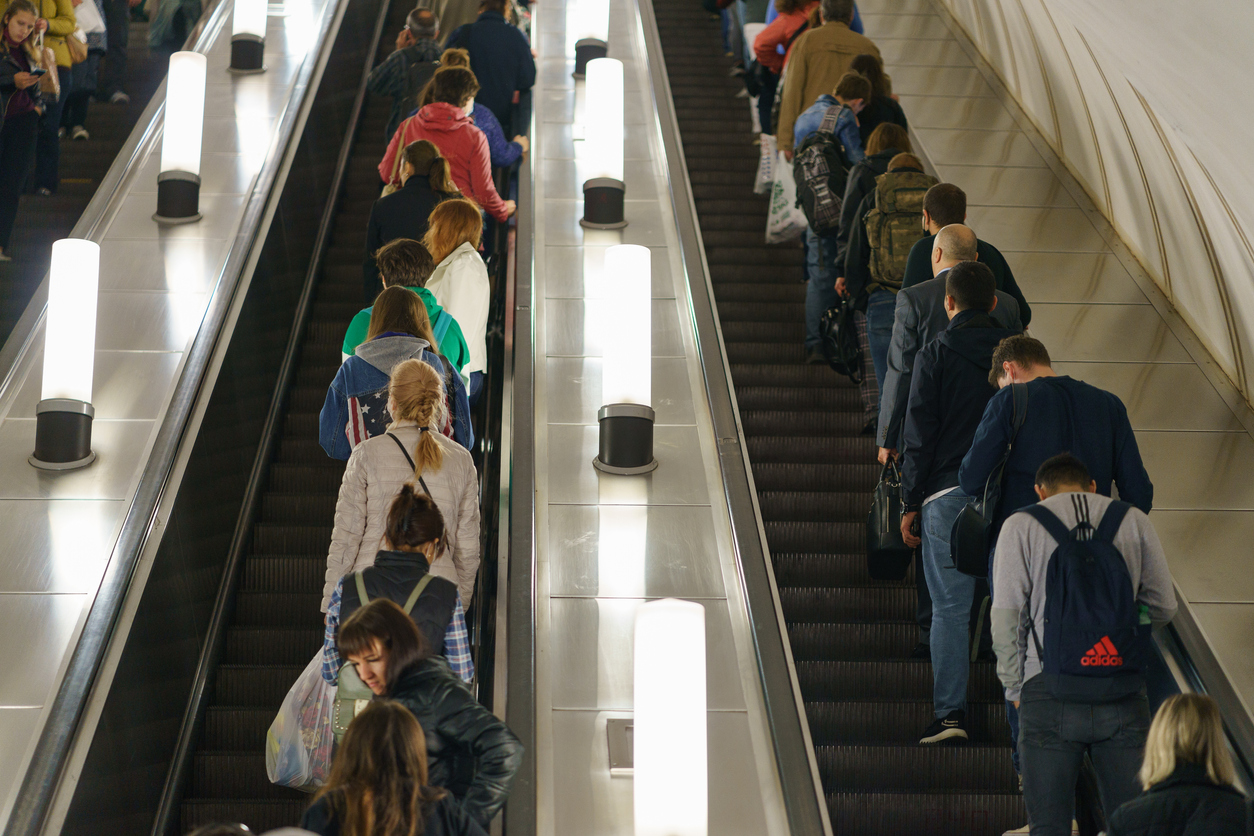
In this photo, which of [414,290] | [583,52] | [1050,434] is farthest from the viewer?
[583,52]

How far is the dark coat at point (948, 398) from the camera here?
4980mm

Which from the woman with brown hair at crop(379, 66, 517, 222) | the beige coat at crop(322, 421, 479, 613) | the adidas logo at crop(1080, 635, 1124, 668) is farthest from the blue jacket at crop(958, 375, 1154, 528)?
the woman with brown hair at crop(379, 66, 517, 222)

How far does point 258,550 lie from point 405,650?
3.67 m

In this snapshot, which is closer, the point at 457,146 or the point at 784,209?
the point at 457,146

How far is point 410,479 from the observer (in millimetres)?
4316

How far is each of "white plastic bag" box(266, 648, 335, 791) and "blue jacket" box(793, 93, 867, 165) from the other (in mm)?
4674

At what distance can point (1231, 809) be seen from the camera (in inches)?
127

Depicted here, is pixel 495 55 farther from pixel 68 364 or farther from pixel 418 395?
pixel 418 395

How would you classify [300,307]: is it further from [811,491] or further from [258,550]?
[811,491]

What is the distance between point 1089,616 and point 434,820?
6.73 ft

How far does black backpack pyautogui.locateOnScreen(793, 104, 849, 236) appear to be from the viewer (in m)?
7.39

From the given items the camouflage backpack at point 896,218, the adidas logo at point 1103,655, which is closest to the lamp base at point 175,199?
the camouflage backpack at point 896,218

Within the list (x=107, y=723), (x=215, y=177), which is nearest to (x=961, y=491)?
(x=107, y=723)

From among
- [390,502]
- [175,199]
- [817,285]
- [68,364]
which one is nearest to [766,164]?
[817,285]
